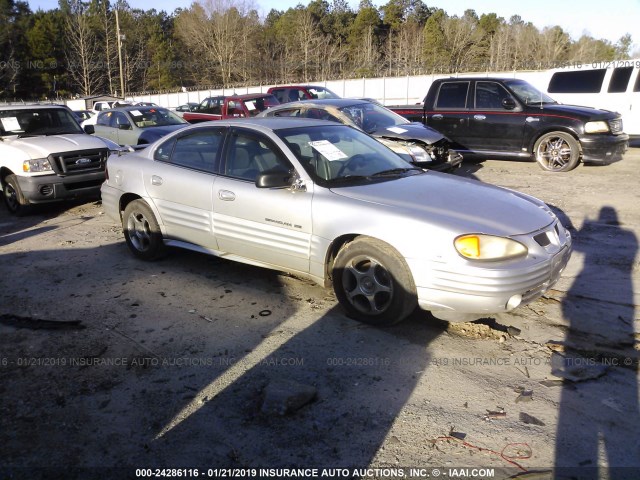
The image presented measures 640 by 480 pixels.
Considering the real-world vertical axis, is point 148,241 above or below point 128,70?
below

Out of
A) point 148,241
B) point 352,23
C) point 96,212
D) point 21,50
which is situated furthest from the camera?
point 352,23

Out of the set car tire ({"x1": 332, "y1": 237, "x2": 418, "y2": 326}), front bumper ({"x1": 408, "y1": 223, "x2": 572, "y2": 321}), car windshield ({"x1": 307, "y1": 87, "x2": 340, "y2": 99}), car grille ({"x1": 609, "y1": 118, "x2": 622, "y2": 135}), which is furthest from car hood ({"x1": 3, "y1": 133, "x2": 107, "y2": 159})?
car grille ({"x1": 609, "y1": 118, "x2": 622, "y2": 135})

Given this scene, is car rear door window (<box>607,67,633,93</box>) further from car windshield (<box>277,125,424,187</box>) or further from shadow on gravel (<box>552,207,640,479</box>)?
car windshield (<box>277,125,424,187</box>)

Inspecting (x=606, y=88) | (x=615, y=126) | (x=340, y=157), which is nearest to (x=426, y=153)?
(x=615, y=126)

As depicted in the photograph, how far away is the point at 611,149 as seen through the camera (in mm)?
10023

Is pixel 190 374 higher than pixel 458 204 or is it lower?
lower

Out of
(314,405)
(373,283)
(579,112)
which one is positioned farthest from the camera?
(579,112)

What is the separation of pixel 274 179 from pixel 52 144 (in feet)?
19.5

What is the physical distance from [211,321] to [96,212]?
18.1 ft

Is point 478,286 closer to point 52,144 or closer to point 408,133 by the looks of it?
point 408,133

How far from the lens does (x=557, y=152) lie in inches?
411

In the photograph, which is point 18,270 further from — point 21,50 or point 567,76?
point 21,50

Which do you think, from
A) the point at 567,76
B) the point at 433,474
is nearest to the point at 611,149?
the point at 567,76

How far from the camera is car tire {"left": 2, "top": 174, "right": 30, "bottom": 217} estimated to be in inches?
337
